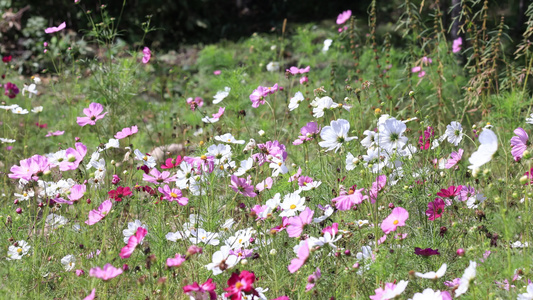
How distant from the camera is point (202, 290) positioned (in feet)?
4.30

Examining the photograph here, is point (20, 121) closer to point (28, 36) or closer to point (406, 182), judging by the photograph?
point (28, 36)

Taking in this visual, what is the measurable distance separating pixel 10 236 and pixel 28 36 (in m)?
4.53

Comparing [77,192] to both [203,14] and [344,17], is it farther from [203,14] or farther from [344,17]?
[203,14]

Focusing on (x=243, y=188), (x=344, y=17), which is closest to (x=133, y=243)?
(x=243, y=188)

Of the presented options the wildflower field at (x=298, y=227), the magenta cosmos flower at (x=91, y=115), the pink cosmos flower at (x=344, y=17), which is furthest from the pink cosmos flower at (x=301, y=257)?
the pink cosmos flower at (x=344, y=17)

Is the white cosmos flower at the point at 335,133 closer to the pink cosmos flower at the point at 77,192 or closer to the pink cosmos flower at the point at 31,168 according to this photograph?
the pink cosmos flower at the point at 77,192

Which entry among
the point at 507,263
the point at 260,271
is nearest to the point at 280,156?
the point at 260,271

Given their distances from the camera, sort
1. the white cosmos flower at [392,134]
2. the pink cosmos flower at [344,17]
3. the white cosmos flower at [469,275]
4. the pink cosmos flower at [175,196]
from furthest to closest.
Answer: the pink cosmos flower at [344,17] < the pink cosmos flower at [175,196] < the white cosmos flower at [392,134] < the white cosmos flower at [469,275]

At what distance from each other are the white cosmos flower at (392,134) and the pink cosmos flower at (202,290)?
0.76 m

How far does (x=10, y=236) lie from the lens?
204 cm

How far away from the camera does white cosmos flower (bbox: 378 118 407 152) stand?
1725 mm

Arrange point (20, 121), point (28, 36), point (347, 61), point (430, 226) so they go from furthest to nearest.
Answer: point (28, 36)
point (347, 61)
point (20, 121)
point (430, 226)

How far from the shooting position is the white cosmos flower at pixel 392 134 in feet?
5.66

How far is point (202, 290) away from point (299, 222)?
1.29 feet
